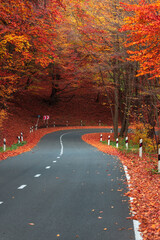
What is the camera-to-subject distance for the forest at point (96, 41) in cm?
1238

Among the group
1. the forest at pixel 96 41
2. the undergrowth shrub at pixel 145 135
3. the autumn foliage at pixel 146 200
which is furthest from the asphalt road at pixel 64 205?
the undergrowth shrub at pixel 145 135

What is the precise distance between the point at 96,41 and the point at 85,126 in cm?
2452

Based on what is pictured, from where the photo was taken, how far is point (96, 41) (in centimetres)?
2158

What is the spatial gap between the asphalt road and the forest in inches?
224

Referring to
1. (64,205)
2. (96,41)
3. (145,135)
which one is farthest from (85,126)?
(64,205)

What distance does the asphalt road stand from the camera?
4848mm

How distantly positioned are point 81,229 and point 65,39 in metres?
29.0

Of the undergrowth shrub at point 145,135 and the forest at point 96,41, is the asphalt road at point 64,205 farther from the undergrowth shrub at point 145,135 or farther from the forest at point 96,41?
the undergrowth shrub at point 145,135

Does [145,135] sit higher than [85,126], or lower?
lower

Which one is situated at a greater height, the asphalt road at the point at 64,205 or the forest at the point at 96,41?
the forest at the point at 96,41

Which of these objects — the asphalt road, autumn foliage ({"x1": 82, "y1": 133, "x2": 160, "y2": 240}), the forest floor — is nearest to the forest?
the forest floor

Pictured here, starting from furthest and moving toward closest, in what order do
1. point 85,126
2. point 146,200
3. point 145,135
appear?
1. point 85,126
2. point 145,135
3. point 146,200

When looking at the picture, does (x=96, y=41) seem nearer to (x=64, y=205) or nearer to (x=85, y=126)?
(x=64, y=205)

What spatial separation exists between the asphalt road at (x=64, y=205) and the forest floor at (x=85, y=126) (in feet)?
1.27
